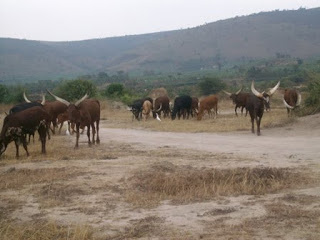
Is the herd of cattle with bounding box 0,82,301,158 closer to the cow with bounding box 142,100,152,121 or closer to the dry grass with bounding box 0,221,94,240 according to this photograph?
the cow with bounding box 142,100,152,121

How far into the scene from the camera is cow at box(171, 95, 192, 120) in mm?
28797

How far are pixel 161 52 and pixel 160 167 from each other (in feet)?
425

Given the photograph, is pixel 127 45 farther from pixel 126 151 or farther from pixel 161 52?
pixel 126 151

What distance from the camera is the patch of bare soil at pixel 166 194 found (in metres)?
6.66

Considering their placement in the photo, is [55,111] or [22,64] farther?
[22,64]

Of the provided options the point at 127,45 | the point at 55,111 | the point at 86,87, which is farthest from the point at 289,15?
the point at 55,111

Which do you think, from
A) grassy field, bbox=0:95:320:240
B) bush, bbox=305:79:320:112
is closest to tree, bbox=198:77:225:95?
bush, bbox=305:79:320:112

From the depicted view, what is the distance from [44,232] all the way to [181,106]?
22.5 metres

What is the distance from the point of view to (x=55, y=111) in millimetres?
19875

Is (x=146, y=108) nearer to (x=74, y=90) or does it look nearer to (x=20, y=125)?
(x=74, y=90)

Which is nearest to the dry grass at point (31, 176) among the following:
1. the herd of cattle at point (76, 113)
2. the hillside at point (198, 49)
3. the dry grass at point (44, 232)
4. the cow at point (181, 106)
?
the herd of cattle at point (76, 113)

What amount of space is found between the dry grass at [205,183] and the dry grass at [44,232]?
1.54 metres

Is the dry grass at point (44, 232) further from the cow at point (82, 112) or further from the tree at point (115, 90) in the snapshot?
the tree at point (115, 90)

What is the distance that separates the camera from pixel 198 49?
13088cm
